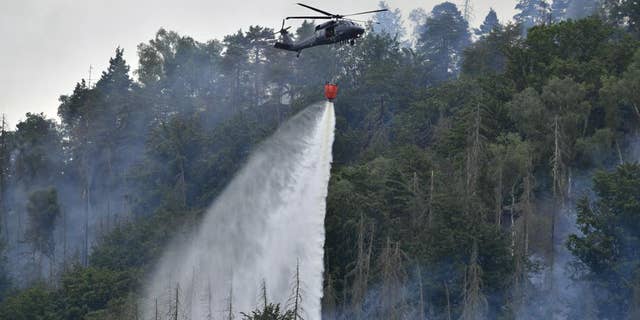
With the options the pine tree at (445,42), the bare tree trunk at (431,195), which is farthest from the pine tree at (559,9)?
the bare tree trunk at (431,195)

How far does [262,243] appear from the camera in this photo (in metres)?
69.2

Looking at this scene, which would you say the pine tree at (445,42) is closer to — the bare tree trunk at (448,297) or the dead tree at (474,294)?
the bare tree trunk at (448,297)

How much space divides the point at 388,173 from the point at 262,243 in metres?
8.83

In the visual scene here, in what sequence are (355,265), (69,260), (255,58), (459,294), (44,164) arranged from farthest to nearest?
(255,58) < (44,164) < (69,260) < (355,265) < (459,294)

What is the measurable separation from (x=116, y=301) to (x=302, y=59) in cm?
4663

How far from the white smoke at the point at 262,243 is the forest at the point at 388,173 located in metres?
2.21

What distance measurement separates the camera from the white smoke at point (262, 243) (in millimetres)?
63750

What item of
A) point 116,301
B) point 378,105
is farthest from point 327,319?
point 378,105

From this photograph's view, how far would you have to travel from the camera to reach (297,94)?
107 metres

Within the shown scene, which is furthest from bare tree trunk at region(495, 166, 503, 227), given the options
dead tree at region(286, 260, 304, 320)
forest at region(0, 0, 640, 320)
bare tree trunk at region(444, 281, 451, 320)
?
dead tree at region(286, 260, 304, 320)

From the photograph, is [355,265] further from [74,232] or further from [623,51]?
[74,232]

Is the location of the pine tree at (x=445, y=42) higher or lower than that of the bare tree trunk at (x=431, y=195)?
higher

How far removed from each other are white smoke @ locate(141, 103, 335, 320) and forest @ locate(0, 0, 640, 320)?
2214mm

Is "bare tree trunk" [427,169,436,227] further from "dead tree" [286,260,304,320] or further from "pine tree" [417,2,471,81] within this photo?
"pine tree" [417,2,471,81]
